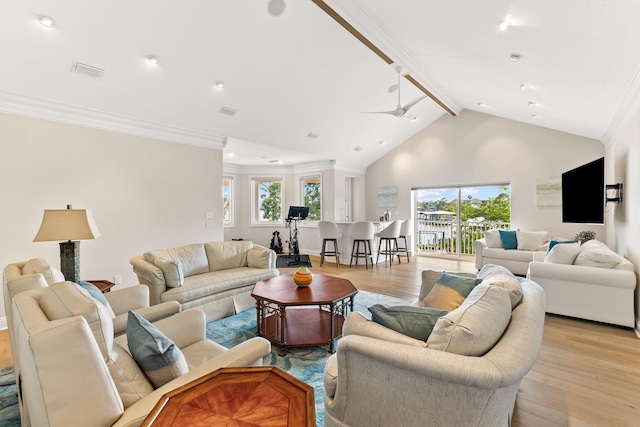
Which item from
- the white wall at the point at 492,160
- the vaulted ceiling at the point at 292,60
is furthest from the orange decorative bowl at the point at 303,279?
the white wall at the point at 492,160

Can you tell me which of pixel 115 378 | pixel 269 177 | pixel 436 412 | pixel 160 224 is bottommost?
pixel 436 412

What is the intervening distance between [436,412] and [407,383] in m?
0.14

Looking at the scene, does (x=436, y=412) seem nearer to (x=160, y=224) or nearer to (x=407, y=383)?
(x=407, y=383)

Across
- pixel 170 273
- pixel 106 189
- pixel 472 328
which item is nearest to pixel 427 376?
pixel 472 328

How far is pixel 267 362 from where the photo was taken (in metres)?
2.47

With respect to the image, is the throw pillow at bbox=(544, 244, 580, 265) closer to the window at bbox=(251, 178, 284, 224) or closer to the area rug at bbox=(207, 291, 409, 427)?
the area rug at bbox=(207, 291, 409, 427)

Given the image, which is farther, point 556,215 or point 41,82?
point 556,215

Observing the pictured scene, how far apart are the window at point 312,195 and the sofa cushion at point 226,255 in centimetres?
432

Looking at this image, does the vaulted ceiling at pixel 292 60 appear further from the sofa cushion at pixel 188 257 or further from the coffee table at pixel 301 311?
the coffee table at pixel 301 311

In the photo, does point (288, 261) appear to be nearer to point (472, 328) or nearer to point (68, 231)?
point (68, 231)

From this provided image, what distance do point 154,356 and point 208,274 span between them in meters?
2.60

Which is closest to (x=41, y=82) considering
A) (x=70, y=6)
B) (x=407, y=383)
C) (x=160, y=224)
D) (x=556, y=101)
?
(x=70, y=6)

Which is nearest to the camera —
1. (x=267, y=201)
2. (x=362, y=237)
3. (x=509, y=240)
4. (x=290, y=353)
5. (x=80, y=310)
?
(x=80, y=310)

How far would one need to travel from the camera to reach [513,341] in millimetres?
1198
